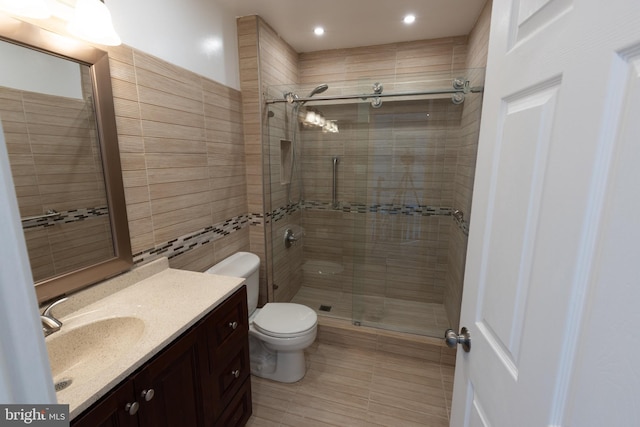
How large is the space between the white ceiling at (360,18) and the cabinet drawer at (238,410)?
249 centimetres

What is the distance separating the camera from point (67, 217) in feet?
3.85

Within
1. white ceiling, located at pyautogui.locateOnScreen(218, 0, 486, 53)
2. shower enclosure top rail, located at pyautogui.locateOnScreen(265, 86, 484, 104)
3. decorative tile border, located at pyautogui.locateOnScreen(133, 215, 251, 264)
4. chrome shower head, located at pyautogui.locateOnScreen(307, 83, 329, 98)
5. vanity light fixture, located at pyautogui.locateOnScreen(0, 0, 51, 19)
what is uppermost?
white ceiling, located at pyautogui.locateOnScreen(218, 0, 486, 53)

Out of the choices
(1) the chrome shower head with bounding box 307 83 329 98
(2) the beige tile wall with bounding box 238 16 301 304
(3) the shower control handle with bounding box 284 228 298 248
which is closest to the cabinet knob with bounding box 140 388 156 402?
(2) the beige tile wall with bounding box 238 16 301 304

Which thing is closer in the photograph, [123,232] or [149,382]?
[149,382]

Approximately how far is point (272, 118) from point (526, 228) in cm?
221

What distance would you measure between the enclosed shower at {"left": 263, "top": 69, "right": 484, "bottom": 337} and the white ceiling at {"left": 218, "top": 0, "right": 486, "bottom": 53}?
0.37 metres

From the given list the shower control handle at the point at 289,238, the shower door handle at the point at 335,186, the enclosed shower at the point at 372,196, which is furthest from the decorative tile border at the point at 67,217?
the shower door handle at the point at 335,186

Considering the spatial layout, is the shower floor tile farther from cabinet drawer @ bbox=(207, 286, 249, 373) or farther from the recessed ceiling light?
the recessed ceiling light

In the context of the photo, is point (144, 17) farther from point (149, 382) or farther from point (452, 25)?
point (452, 25)

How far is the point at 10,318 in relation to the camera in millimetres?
343

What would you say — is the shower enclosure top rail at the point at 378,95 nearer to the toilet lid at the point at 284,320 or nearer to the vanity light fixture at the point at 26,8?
the vanity light fixture at the point at 26,8

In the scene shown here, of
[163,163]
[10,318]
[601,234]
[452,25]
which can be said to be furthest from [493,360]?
[452,25]

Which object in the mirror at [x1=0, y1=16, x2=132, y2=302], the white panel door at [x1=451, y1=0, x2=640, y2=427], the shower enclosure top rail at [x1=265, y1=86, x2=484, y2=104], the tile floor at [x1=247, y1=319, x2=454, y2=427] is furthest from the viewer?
the shower enclosure top rail at [x1=265, y1=86, x2=484, y2=104]

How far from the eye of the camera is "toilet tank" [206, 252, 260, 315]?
75.3 inches
